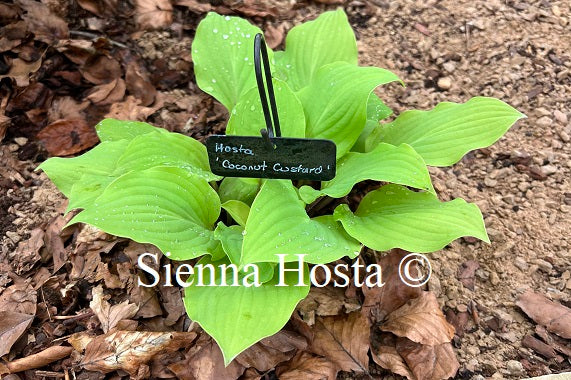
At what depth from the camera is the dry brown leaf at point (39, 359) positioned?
1732 mm

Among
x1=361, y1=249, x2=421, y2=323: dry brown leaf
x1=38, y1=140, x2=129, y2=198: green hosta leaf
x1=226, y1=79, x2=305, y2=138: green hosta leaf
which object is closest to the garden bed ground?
x1=361, y1=249, x2=421, y2=323: dry brown leaf

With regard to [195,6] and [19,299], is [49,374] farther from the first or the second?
[195,6]

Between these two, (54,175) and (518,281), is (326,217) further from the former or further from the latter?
(54,175)

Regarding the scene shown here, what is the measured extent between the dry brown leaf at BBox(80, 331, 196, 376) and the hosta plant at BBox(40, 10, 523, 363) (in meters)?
0.21

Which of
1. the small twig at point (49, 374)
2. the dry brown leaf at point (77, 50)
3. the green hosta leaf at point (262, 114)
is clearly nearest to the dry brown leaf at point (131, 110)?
the dry brown leaf at point (77, 50)

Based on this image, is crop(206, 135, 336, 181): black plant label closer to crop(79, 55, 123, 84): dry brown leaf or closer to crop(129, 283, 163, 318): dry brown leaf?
crop(129, 283, 163, 318): dry brown leaf

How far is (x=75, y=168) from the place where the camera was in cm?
186

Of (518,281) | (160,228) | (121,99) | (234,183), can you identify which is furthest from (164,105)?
(518,281)

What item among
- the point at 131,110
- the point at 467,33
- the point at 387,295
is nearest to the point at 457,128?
the point at 387,295

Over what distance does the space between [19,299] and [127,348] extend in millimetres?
456

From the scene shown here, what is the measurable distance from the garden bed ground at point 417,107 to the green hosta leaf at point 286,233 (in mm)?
492

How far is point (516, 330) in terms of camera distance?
1857 mm

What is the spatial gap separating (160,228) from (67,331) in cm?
Answer: 53

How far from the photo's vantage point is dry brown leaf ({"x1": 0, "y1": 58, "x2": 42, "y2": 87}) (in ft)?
8.00
